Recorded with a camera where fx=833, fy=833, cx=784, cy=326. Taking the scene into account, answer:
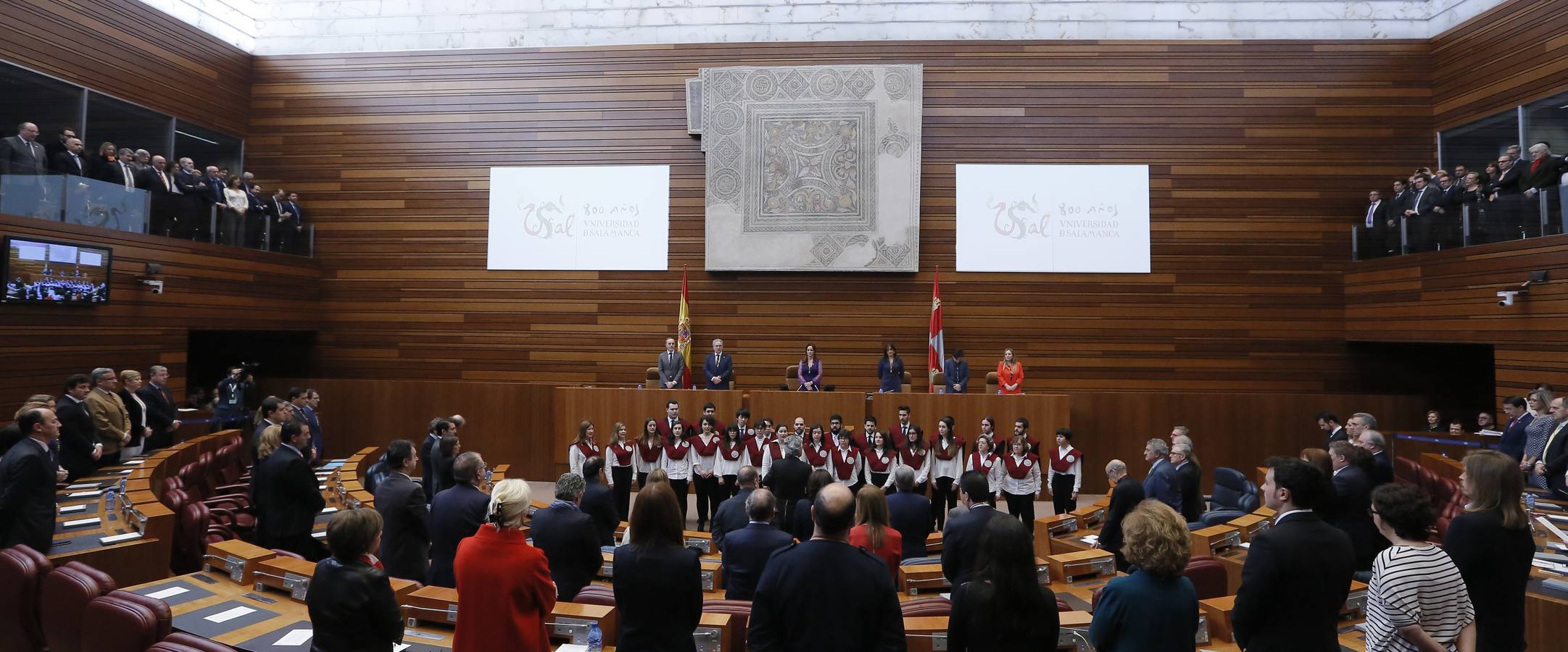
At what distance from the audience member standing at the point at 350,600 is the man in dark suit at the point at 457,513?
1443 millimetres

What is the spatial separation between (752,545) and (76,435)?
18.5 feet

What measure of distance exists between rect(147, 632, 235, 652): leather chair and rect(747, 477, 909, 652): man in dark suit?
168 cm

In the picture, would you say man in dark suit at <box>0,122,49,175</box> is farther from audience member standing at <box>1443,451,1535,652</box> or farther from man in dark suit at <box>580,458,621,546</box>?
audience member standing at <box>1443,451,1535,652</box>

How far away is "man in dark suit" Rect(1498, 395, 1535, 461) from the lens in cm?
728

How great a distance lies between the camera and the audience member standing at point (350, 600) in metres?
2.64

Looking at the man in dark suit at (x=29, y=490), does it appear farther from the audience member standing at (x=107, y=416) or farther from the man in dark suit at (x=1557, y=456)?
the man in dark suit at (x=1557, y=456)

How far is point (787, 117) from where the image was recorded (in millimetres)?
11570

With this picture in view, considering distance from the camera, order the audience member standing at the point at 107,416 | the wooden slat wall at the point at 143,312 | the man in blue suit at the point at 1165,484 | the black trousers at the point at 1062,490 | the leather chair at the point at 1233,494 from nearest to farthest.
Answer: the man in blue suit at the point at 1165,484 < the leather chair at the point at 1233,494 < the audience member standing at the point at 107,416 < the black trousers at the point at 1062,490 < the wooden slat wall at the point at 143,312

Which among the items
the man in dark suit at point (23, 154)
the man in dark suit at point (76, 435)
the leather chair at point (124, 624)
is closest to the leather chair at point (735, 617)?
the leather chair at point (124, 624)

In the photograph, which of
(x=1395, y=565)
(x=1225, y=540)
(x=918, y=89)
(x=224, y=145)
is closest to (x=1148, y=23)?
(x=918, y=89)

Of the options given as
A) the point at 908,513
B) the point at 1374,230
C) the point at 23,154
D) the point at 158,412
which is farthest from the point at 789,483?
the point at 1374,230

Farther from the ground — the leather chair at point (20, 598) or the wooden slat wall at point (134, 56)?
the wooden slat wall at point (134, 56)

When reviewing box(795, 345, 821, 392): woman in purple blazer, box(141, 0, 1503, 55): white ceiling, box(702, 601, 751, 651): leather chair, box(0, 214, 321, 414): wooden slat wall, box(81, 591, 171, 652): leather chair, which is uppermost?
box(141, 0, 1503, 55): white ceiling

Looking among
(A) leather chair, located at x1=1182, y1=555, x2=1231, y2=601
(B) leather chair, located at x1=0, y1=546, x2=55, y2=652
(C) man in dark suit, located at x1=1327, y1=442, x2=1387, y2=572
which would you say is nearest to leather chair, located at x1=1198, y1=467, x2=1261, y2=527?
(C) man in dark suit, located at x1=1327, y1=442, x2=1387, y2=572
